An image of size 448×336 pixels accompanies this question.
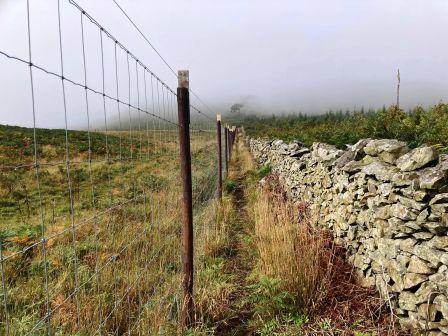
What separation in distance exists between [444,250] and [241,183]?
869 cm

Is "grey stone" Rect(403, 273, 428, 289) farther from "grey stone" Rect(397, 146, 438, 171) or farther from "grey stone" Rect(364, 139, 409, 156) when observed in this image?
"grey stone" Rect(364, 139, 409, 156)

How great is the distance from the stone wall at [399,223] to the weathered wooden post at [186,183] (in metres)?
1.73

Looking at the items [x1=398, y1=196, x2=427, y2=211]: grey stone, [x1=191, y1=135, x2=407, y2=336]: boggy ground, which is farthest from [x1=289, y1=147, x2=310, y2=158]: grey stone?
[x1=398, y1=196, x2=427, y2=211]: grey stone

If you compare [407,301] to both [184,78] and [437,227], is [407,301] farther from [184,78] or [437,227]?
[184,78]

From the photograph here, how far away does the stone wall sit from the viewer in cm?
268

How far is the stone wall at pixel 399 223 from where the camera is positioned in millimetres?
2678

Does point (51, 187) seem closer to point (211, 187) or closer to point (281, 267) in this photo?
point (211, 187)

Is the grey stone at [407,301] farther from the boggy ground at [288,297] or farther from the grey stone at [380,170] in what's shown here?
the grey stone at [380,170]

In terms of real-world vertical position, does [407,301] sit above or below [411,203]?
below

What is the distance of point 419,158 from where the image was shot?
3.11 metres

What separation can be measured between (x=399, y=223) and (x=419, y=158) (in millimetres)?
594

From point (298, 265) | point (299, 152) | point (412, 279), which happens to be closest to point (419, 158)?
point (412, 279)

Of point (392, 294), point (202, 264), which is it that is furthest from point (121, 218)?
point (392, 294)

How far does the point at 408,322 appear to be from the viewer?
9.59 feet
